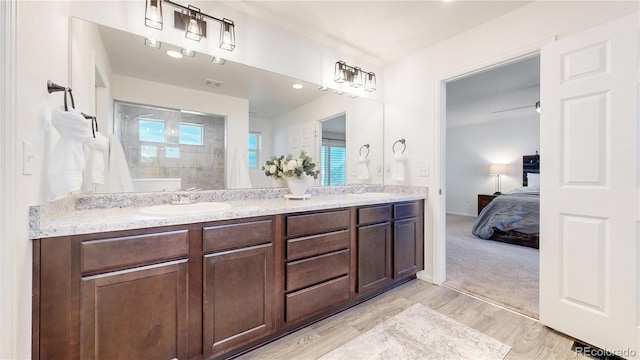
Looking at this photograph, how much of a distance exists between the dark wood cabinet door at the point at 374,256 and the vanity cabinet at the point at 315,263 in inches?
5.8

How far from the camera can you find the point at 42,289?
Answer: 1009 millimetres

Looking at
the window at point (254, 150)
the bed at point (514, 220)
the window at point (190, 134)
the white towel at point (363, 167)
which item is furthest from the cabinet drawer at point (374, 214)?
the bed at point (514, 220)

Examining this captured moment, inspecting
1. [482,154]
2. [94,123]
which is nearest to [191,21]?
[94,123]

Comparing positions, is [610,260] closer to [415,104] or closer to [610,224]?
[610,224]

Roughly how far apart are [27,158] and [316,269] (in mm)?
1524

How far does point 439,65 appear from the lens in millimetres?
2547

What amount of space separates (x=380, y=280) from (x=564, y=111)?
1803 millimetres

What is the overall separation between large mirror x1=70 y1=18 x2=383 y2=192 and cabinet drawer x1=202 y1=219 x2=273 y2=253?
65cm

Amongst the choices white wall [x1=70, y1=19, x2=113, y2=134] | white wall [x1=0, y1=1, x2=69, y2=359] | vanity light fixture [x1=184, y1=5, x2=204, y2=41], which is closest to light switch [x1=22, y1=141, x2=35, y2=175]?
white wall [x1=0, y1=1, x2=69, y2=359]

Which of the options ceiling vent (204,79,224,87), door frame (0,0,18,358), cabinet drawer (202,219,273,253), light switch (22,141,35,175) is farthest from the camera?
ceiling vent (204,79,224,87)

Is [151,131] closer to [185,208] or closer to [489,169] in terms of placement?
[185,208]

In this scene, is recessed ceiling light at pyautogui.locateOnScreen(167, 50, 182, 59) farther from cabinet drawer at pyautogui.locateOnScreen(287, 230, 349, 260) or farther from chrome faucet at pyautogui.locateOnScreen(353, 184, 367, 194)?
chrome faucet at pyautogui.locateOnScreen(353, 184, 367, 194)

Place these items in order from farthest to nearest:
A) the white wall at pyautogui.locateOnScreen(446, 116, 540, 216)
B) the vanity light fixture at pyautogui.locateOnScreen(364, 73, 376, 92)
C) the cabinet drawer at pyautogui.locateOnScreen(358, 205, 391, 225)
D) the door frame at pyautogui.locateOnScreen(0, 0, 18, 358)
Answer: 1. the white wall at pyautogui.locateOnScreen(446, 116, 540, 216)
2. the vanity light fixture at pyautogui.locateOnScreen(364, 73, 376, 92)
3. the cabinet drawer at pyautogui.locateOnScreen(358, 205, 391, 225)
4. the door frame at pyautogui.locateOnScreen(0, 0, 18, 358)

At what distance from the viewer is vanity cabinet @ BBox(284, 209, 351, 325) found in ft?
5.44
